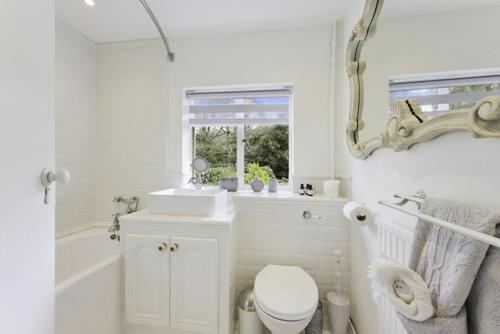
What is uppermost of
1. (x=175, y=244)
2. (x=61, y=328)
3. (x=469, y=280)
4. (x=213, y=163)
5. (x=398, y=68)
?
(x=398, y=68)

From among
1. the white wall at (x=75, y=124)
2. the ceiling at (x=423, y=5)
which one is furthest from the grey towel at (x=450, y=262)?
the white wall at (x=75, y=124)

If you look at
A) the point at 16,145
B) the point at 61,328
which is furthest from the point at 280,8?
the point at 61,328

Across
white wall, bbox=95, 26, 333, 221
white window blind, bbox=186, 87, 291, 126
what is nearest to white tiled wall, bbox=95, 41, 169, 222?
white wall, bbox=95, 26, 333, 221

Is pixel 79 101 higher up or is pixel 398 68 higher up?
pixel 79 101

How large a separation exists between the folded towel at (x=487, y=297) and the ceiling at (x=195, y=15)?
1.85 meters

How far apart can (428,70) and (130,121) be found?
2311mm

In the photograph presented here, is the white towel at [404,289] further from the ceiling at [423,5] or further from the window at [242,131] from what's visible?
the window at [242,131]

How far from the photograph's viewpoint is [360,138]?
4.67ft

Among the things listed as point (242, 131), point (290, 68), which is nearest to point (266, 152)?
point (242, 131)

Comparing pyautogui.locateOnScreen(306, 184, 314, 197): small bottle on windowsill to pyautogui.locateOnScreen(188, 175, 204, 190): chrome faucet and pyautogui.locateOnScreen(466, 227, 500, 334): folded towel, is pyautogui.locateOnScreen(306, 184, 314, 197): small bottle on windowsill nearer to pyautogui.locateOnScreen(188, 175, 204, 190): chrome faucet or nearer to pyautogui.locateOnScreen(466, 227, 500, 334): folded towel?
pyautogui.locateOnScreen(188, 175, 204, 190): chrome faucet

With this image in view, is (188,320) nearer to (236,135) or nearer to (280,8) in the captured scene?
(236,135)

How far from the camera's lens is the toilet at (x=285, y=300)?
113cm

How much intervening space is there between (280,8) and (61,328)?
8.13 ft

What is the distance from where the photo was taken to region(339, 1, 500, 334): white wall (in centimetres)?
59
